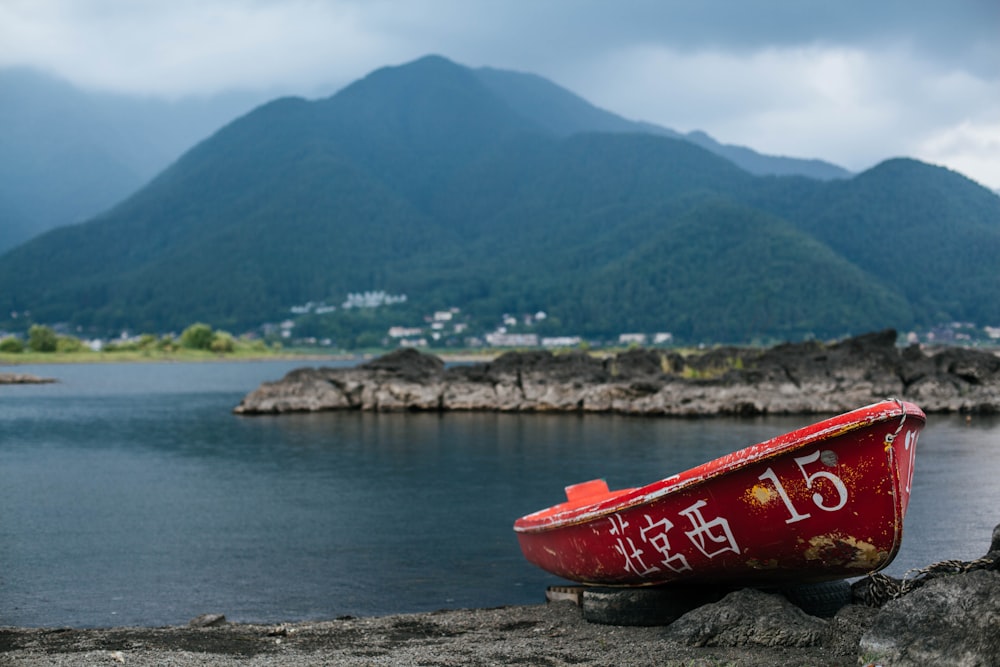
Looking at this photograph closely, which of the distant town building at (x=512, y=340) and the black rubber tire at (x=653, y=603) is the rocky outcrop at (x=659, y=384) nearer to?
the black rubber tire at (x=653, y=603)

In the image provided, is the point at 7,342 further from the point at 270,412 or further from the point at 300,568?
the point at 300,568

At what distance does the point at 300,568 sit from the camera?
49.6ft

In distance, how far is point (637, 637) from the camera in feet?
30.5

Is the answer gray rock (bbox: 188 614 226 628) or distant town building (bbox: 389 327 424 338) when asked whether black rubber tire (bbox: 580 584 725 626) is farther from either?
distant town building (bbox: 389 327 424 338)

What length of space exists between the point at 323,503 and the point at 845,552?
621 inches

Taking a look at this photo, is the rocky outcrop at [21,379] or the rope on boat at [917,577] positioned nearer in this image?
the rope on boat at [917,577]

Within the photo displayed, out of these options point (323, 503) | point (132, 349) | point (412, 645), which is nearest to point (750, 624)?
point (412, 645)

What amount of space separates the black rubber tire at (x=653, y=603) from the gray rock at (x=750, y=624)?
29.1 inches

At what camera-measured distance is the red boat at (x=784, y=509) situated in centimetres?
770

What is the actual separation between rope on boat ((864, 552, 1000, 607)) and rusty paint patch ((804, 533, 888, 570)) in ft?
1.20

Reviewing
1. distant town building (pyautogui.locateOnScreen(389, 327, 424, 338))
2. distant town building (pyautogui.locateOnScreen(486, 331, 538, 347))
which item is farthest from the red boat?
distant town building (pyautogui.locateOnScreen(389, 327, 424, 338))

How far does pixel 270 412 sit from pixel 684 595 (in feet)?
137

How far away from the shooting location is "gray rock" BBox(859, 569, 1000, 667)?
6871 millimetres

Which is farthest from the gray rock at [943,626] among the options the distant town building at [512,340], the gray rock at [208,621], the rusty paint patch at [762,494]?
the distant town building at [512,340]
